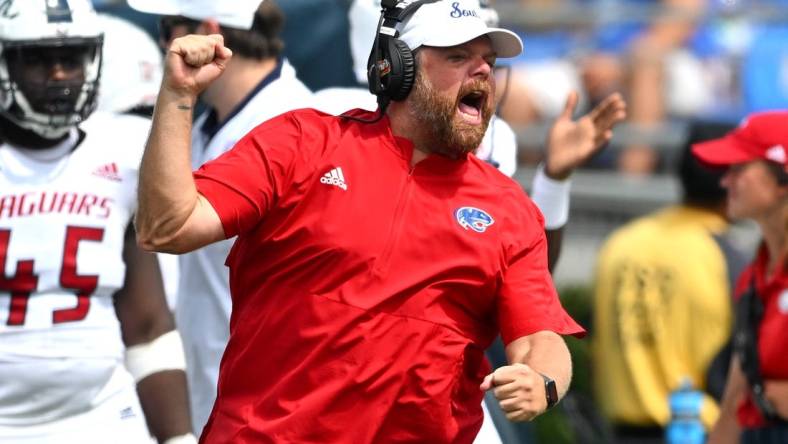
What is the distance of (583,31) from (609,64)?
1.54 feet

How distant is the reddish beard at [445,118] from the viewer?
14.7ft

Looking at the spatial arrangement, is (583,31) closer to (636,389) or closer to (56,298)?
(636,389)

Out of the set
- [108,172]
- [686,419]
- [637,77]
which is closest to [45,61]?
[108,172]

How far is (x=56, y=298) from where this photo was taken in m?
5.32

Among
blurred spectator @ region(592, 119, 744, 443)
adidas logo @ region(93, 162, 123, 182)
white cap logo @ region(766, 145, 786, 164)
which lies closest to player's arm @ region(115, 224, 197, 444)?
adidas logo @ region(93, 162, 123, 182)

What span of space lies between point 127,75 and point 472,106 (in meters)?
2.89

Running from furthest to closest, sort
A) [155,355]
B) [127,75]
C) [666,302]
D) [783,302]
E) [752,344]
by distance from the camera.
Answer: [666,302] < [127,75] < [752,344] < [783,302] < [155,355]

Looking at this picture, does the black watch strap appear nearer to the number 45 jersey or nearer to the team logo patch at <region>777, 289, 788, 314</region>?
the number 45 jersey

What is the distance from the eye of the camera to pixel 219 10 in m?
6.25

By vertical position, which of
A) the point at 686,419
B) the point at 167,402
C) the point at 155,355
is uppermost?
the point at 155,355

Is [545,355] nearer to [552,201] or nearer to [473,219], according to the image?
[473,219]

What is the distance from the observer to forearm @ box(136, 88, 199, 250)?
400cm

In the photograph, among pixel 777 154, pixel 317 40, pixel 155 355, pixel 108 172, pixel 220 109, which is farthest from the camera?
pixel 317 40

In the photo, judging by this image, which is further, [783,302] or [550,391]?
[783,302]
